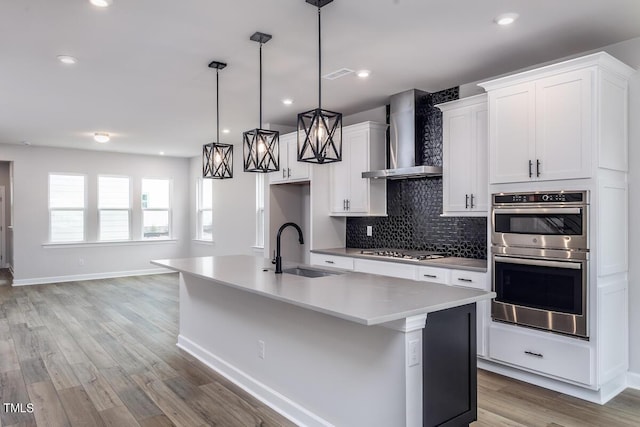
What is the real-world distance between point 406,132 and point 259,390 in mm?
2863

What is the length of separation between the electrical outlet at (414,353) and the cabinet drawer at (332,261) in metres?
2.56

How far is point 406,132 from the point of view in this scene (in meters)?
4.46

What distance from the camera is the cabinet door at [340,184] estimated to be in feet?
16.8

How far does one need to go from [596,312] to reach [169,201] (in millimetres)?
8558

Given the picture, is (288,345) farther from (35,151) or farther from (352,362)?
(35,151)

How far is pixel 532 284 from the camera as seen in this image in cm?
319

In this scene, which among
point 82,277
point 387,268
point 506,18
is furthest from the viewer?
point 82,277

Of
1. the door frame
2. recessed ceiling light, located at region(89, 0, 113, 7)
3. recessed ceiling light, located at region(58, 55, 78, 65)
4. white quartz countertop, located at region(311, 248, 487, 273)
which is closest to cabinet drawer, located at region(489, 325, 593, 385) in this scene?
white quartz countertop, located at region(311, 248, 487, 273)

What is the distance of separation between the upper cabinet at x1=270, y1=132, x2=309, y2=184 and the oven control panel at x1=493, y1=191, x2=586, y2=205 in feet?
8.24

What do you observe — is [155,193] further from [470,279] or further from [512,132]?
[512,132]

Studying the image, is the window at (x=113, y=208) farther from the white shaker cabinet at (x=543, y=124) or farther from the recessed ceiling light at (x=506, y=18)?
the recessed ceiling light at (x=506, y=18)

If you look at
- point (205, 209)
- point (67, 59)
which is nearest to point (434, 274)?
point (67, 59)

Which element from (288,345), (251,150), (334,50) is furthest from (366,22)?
(288,345)

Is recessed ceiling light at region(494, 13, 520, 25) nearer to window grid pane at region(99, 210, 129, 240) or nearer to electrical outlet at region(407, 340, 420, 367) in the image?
electrical outlet at region(407, 340, 420, 367)
